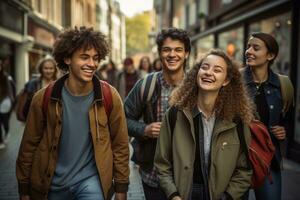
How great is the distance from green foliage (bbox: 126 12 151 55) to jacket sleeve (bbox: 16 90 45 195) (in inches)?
3222

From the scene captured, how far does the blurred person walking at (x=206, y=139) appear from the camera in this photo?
2871 millimetres

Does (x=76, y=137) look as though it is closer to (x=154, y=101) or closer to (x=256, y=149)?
(x=154, y=101)

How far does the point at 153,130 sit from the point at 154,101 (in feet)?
0.93

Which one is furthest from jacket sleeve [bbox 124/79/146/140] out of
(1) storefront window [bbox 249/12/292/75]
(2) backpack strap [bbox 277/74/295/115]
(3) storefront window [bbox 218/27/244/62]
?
(3) storefront window [bbox 218/27/244/62]

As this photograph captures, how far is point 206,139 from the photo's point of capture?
2926mm

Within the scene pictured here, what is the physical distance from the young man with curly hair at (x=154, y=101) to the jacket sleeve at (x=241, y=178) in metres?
0.76

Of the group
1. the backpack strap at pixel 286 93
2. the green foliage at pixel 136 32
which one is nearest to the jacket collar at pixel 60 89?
the backpack strap at pixel 286 93

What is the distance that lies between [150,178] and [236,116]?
910mm

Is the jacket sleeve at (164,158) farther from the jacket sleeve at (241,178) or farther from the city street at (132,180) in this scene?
the city street at (132,180)

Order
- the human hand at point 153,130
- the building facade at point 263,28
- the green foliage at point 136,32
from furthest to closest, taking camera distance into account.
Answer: the green foliage at point 136,32 → the building facade at point 263,28 → the human hand at point 153,130

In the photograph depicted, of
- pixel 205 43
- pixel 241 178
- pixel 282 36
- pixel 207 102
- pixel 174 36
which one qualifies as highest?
pixel 205 43

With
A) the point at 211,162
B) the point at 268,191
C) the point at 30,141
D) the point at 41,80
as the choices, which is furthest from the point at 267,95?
the point at 41,80

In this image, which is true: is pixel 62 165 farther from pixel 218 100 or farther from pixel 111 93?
pixel 218 100

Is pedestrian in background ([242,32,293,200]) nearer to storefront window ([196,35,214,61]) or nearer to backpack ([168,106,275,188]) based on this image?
backpack ([168,106,275,188])
